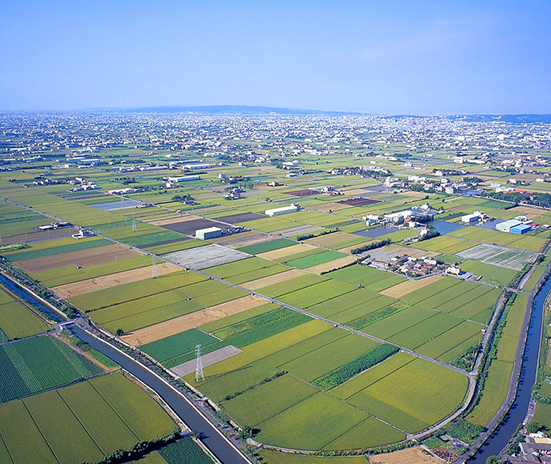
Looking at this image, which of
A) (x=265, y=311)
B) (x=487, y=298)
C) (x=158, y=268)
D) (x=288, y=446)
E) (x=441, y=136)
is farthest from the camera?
(x=441, y=136)

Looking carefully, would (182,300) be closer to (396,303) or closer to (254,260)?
(254,260)

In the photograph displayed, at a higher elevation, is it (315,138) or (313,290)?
(315,138)

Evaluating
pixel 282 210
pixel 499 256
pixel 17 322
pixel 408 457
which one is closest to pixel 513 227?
pixel 499 256

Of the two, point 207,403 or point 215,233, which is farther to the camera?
point 215,233

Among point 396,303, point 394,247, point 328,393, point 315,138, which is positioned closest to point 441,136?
point 315,138

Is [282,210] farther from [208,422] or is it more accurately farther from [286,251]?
[208,422]

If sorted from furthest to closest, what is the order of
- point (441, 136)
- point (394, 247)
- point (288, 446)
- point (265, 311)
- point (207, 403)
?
1. point (441, 136)
2. point (394, 247)
3. point (265, 311)
4. point (207, 403)
5. point (288, 446)

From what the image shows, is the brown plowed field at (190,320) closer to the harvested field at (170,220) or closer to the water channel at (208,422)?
the water channel at (208,422)
